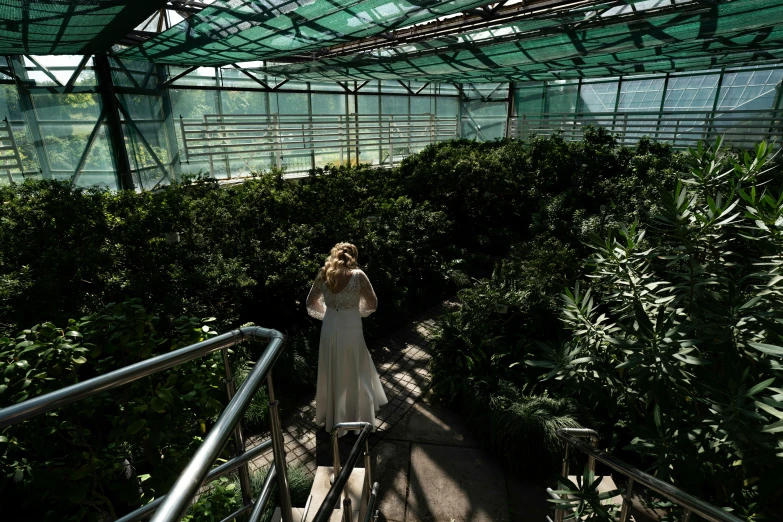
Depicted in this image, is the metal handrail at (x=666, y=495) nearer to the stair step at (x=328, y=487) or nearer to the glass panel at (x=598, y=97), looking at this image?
the stair step at (x=328, y=487)

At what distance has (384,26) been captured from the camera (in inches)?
210

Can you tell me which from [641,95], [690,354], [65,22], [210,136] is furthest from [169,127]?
[641,95]

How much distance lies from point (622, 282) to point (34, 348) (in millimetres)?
2885

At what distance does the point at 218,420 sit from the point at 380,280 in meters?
4.56

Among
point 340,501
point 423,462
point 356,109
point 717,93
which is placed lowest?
point 423,462

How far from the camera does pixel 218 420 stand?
2.88ft

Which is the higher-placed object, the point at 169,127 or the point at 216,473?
the point at 169,127

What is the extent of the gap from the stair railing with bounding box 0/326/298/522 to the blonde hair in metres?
1.76

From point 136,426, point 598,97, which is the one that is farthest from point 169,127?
point 598,97

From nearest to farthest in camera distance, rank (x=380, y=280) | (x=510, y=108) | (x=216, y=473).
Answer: (x=216, y=473) → (x=380, y=280) → (x=510, y=108)

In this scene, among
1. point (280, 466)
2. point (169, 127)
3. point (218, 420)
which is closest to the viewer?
point (218, 420)

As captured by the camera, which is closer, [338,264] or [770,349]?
[770,349]

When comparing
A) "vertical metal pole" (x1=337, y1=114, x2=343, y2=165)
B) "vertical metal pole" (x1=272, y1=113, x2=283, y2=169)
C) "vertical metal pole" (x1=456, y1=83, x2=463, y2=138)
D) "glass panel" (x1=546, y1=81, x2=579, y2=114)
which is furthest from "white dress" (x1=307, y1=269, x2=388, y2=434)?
"vertical metal pole" (x1=456, y1=83, x2=463, y2=138)

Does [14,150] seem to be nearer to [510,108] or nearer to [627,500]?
[627,500]
